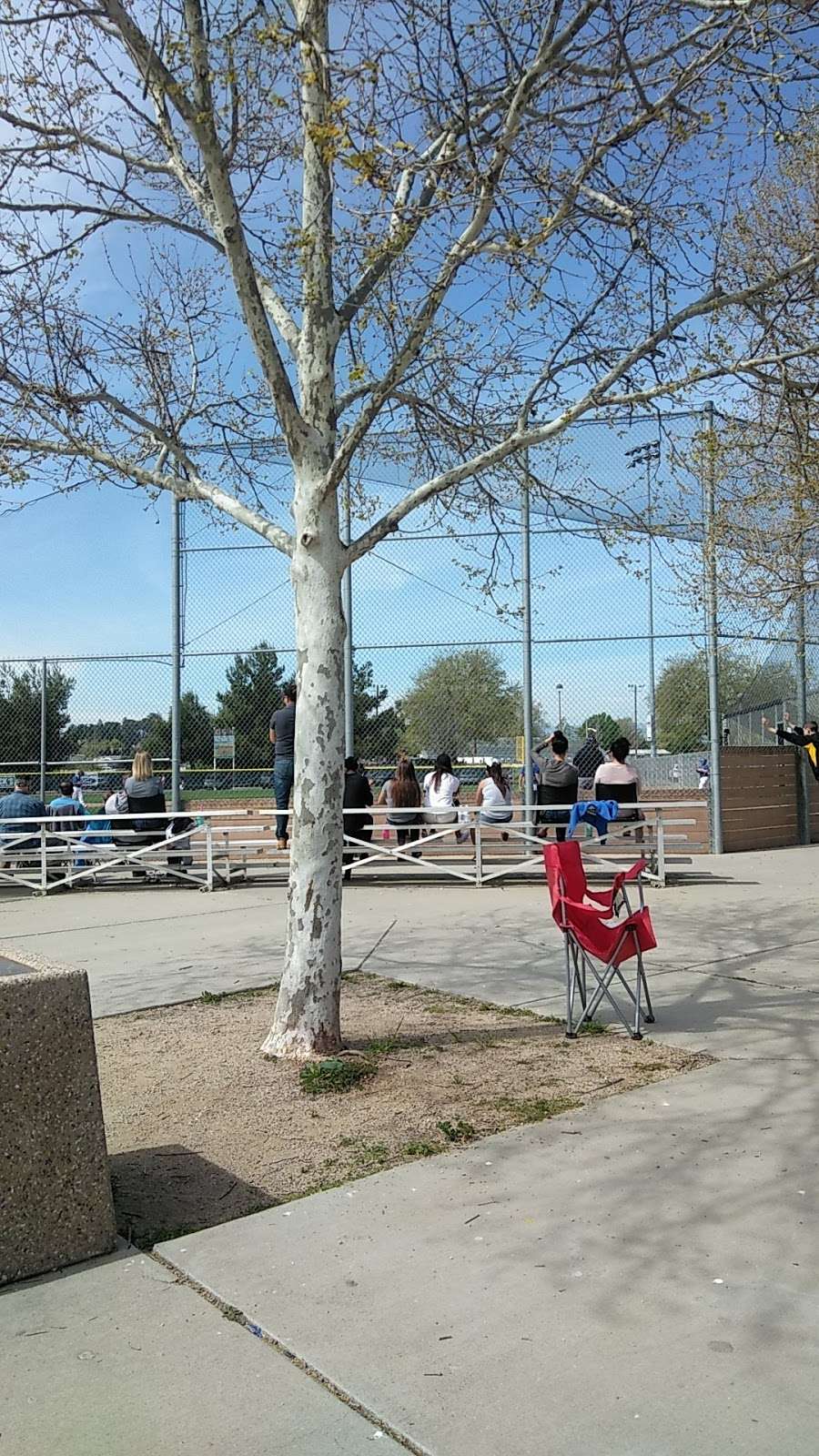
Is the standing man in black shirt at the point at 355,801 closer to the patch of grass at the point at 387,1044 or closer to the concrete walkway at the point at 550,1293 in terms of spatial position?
the patch of grass at the point at 387,1044

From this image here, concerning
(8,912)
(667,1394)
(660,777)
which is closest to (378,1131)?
(667,1394)

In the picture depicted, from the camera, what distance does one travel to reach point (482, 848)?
43.5 ft

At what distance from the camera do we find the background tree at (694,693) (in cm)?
1588

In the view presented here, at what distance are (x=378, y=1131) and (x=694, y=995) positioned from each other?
301 cm

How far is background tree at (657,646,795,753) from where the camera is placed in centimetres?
1588

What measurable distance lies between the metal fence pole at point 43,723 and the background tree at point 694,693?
29.1ft

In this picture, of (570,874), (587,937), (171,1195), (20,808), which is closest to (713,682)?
(20,808)

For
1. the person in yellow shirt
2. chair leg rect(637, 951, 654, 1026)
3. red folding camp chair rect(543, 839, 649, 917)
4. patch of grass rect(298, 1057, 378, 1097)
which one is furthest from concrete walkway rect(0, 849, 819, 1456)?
the person in yellow shirt

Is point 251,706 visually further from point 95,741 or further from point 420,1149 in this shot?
point 420,1149

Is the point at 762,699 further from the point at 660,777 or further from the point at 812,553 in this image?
the point at 812,553

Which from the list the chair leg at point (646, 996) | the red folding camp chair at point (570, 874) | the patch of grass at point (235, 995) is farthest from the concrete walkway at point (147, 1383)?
the patch of grass at point (235, 995)

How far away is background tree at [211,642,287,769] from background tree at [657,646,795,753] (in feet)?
17.8

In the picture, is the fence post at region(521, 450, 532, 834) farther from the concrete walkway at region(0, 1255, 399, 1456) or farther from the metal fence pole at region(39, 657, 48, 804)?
the concrete walkway at region(0, 1255, 399, 1456)

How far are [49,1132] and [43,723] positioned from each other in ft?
46.3
